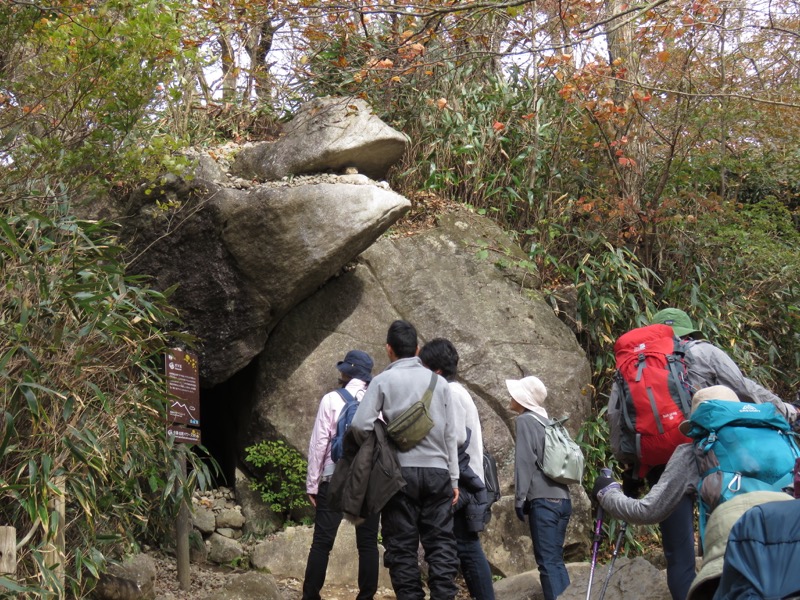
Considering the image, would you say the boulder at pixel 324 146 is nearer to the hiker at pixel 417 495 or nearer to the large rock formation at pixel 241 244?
the large rock formation at pixel 241 244

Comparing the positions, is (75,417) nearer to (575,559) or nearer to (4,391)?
(4,391)

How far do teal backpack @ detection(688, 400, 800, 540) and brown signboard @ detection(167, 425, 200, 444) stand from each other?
4.57 metres

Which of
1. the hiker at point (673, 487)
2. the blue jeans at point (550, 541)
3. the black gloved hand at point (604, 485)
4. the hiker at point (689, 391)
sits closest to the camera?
the hiker at point (673, 487)

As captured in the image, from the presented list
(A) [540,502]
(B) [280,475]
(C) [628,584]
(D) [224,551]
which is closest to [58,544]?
(D) [224,551]

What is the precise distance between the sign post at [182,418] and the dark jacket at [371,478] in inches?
87.4

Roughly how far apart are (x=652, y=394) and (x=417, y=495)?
1.56 m

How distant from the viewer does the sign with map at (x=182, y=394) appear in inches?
281

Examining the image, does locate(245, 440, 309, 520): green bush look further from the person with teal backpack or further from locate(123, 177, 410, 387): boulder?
the person with teal backpack

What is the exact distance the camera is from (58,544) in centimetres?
558

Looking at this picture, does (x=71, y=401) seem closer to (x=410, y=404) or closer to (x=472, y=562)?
(x=410, y=404)

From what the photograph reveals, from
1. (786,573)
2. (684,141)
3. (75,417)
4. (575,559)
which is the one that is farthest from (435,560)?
(684,141)

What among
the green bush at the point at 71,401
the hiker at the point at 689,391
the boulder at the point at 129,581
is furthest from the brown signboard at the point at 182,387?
the hiker at the point at 689,391

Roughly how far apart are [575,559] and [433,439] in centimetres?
396

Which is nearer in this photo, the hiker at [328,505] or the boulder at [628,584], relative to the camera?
the boulder at [628,584]
